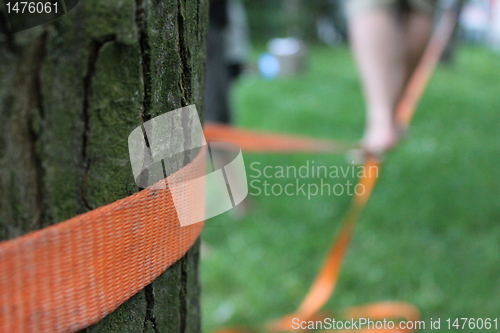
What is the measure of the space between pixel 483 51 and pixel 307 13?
3.28 m

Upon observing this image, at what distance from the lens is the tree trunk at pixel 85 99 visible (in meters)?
0.40

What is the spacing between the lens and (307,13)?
1005 cm

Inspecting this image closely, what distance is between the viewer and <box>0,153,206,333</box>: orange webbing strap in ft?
1.31

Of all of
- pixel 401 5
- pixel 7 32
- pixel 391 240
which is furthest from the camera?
pixel 391 240

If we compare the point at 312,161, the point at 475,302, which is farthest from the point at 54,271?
the point at 312,161

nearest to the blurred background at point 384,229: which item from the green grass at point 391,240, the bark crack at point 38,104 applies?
the green grass at point 391,240

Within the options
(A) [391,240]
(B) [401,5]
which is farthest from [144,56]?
(A) [391,240]

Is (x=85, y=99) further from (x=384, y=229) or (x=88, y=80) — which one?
(x=384, y=229)

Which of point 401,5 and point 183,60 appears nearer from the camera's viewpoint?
point 183,60

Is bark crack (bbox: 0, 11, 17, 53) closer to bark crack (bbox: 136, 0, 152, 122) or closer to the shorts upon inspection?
bark crack (bbox: 136, 0, 152, 122)

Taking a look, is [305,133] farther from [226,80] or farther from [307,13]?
[307,13]

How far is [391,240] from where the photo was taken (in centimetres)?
222

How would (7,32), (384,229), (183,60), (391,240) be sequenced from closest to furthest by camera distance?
(7,32), (183,60), (391,240), (384,229)

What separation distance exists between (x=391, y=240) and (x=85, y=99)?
198 centimetres
